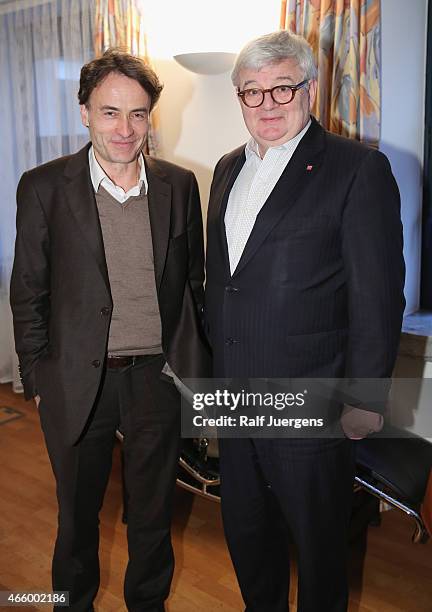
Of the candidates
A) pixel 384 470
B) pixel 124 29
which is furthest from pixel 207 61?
pixel 384 470

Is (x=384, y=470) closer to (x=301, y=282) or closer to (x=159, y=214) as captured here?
(x=301, y=282)

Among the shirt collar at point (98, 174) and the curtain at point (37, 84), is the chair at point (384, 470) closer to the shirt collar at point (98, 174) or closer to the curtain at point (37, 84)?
the shirt collar at point (98, 174)

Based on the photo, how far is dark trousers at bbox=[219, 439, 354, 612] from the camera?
62.1 inches

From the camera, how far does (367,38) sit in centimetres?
229

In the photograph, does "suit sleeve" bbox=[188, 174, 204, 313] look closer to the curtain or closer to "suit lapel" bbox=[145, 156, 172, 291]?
"suit lapel" bbox=[145, 156, 172, 291]

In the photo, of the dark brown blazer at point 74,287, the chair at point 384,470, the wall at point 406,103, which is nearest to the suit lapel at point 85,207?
the dark brown blazer at point 74,287

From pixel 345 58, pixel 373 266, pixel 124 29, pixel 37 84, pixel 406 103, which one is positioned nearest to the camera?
pixel 373 266

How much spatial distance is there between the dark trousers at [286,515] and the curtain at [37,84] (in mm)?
2506

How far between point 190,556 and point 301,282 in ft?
4.49

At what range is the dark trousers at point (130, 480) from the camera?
1.73 m

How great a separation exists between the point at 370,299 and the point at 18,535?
1.82 metres

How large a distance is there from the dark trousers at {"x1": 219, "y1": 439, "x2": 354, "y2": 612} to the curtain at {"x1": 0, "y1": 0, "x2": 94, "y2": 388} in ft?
8.22

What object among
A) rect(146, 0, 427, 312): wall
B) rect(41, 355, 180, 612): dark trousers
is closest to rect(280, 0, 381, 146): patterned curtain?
rect(146, 0, 427, 312): wall

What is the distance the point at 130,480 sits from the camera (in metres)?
1.83
